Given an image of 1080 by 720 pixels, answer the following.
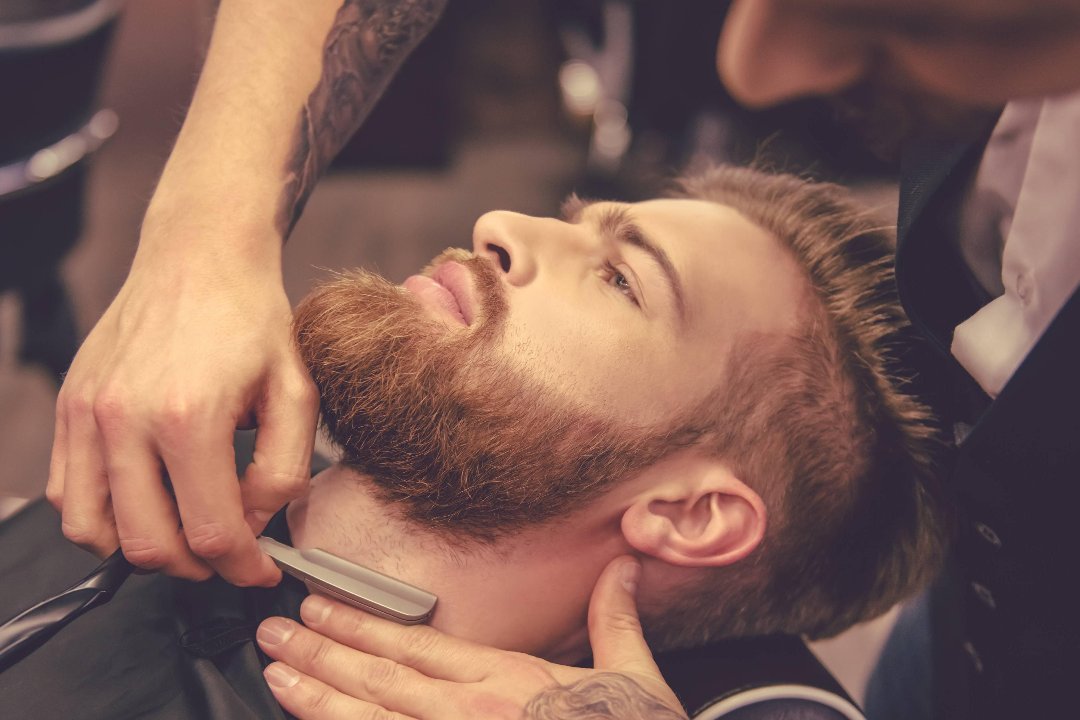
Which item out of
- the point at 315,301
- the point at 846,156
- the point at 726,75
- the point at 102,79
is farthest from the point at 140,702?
the point at 846,156

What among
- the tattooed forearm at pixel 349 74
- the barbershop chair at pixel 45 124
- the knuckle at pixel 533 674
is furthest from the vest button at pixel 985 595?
the barbershop chair at pixel 45 124

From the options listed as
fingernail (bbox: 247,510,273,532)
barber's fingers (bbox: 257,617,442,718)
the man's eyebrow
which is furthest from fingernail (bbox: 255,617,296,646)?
the man's eyebrow

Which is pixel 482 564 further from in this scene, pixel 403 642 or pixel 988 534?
pixel 988 534

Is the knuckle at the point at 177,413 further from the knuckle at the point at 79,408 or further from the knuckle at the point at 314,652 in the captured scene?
the knuckle at the point at 314,652

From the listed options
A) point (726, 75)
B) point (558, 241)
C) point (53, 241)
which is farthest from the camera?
point (53, 241)

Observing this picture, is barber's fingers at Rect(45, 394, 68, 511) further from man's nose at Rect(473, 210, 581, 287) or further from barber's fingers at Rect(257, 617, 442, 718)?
man's nose at Rect(473, 210, 581, 287)

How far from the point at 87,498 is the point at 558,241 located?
0.70 m

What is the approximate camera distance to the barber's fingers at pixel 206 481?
1.01 metres

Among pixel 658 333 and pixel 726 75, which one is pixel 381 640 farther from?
pixel 726 75

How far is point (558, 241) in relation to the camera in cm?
134

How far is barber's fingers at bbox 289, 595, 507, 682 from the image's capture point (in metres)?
1.10

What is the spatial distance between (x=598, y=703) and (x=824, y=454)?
500 millimetres

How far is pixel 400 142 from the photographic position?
12.7ft

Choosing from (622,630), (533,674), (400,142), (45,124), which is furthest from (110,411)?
(400,142)
